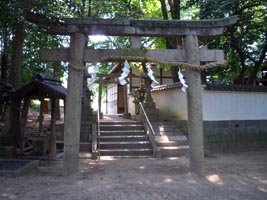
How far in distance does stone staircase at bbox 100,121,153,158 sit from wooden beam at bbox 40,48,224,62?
4449 millimetres

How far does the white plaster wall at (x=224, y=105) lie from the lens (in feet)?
41.2

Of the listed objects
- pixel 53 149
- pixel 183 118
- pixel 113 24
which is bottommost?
pixel 53 149

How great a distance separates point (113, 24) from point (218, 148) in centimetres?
737

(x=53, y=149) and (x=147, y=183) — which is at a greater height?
(x=53, y=149)

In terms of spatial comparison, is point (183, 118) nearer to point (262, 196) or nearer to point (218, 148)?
point (218, 148)

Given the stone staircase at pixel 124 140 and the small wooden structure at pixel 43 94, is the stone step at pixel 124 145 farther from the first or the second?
the small wooden structure at pixel 43 94

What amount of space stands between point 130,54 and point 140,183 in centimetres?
297

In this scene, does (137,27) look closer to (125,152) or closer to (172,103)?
(125,152)

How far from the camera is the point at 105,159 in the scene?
10148 millimetres

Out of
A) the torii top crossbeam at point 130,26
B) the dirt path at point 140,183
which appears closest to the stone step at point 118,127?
the dirt path at point 140,183

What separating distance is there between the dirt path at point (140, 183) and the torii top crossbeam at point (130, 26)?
342cm

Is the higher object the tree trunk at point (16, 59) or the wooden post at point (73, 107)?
the tree trunk at point (16, 59)

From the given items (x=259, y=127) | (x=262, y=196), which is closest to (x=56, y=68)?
(x=259, y=127)

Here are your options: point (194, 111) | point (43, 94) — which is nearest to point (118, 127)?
point (43, 94)
